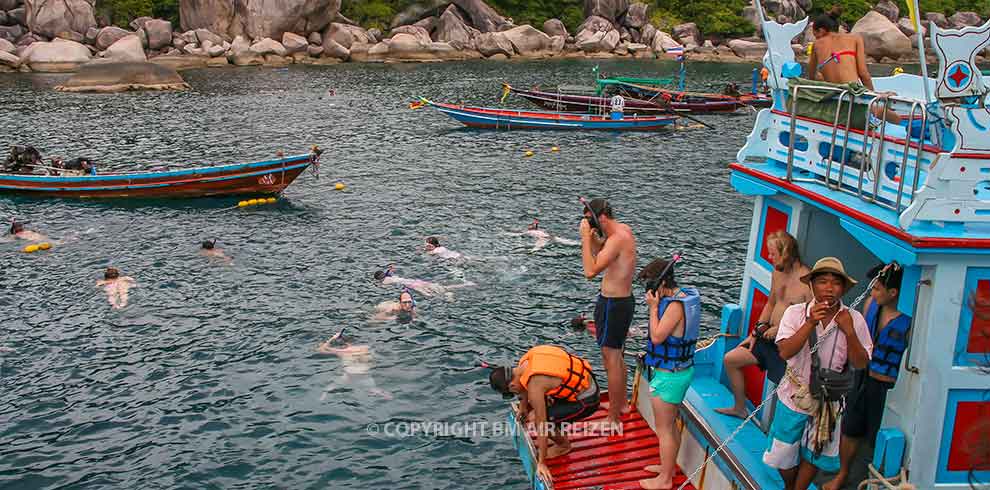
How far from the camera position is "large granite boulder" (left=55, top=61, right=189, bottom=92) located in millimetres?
62062

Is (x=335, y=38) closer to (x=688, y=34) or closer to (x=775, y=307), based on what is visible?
(x=688, y=34)

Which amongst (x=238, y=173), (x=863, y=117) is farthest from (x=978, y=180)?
(x=238, y=173)

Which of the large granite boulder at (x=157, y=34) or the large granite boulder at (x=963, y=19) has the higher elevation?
the large granite boulder at (x=963, y=19)

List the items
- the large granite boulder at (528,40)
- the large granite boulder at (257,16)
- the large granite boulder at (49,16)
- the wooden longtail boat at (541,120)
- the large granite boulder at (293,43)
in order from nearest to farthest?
the wooden longtail boat at (541,120)
the large granite boulder at (49,16)
the large granite boulder at (293,43)
the large granite boulder at (257,16)
the large granite boulder at (528,40)

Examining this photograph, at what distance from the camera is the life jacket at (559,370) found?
982 cm

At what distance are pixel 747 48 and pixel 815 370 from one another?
91841 millimetres

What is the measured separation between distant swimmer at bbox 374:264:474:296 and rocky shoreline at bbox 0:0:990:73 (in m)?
62.6

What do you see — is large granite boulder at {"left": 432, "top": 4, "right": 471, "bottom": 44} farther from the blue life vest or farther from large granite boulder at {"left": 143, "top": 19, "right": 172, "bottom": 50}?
the blue life vest

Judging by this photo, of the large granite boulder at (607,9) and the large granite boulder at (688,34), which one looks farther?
the large granite boulder at (607,9)

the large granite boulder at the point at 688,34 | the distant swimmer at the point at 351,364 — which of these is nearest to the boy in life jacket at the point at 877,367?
the distant swimmer at the point at 351,364

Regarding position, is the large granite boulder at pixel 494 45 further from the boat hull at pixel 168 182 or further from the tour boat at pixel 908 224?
the tour boat at pixel 908 224

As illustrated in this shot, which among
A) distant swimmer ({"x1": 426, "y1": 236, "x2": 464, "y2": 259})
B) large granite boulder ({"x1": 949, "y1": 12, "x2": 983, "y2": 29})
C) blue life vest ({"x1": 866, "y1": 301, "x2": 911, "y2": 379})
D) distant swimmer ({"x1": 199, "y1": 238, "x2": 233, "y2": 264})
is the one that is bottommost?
distant swimmer ({"x1": 199, "y1": 238, "x2": 233, "y2": 264})

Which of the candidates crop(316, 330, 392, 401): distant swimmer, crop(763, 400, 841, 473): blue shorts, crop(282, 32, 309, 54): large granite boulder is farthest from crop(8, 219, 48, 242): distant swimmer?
crop(282, 32, 309, 54): large granite boulder

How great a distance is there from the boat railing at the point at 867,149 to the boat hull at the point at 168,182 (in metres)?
23.2
